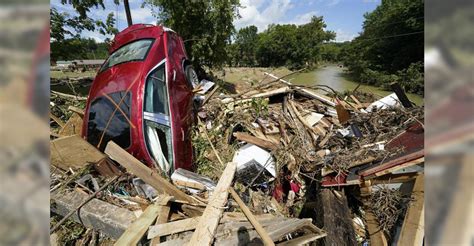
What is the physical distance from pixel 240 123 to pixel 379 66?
31.6m

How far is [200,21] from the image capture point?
1416 cm

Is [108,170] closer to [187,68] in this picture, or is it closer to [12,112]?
[187,68]

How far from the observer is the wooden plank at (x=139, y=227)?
235cm

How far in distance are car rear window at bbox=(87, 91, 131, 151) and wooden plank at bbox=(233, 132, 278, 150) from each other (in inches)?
71.8

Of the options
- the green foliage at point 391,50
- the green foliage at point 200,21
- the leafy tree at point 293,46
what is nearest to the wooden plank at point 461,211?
the green foliage at point 200,21

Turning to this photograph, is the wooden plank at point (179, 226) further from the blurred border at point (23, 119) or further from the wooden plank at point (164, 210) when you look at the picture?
the blurred border at point (23, 119)

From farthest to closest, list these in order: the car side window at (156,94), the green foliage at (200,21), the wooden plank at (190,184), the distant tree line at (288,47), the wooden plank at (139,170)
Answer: the distant tree line at (288,47), the green foliage at (200,21), the car side window at (156,94), the wooden plank at (190,184), the wooden plank at (139,170)

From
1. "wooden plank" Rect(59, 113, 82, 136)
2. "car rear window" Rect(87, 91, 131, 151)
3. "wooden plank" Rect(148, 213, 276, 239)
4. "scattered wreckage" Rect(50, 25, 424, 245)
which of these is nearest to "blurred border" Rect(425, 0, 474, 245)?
"scattered wreckage" Rect(50, 25, 424, 245)

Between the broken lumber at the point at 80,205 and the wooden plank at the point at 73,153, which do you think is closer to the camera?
the broken lumber at the point at 80,205

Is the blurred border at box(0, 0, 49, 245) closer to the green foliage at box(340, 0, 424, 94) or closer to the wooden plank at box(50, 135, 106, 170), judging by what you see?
the wooden plank at box(50, 135, 106, 170)

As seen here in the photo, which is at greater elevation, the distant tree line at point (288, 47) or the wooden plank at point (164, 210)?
the distant tree line at point (288, 47)

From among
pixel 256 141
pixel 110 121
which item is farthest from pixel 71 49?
pixel 256 141

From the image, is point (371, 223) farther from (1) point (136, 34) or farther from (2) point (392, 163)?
(1) point (136, 34)

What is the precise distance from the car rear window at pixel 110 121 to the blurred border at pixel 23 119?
3.26 meters
